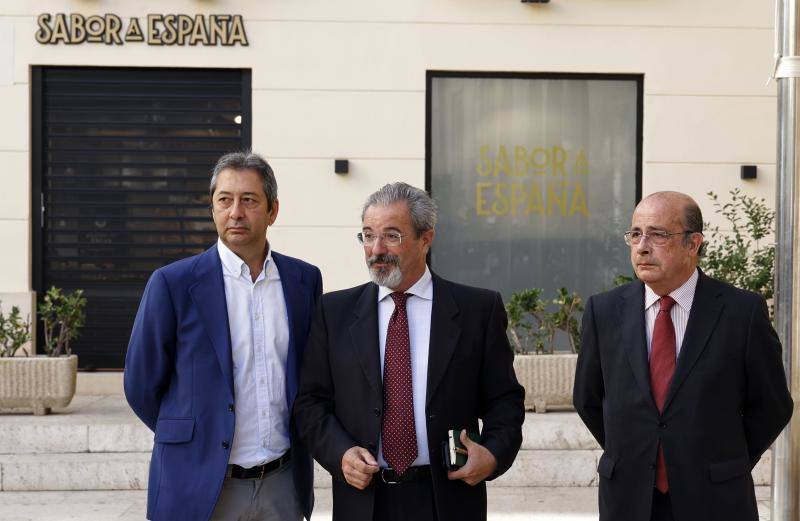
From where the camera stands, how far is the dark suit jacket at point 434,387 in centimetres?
333

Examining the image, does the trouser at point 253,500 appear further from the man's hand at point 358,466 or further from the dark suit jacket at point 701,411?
the dark suit jacket at point 701,411

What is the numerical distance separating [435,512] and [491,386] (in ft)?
1.53

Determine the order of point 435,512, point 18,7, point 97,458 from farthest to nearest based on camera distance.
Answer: point 18,7 < point 97,458 < point 435,512

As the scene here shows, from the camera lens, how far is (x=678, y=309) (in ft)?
11.5

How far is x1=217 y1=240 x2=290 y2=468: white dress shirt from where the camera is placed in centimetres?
352

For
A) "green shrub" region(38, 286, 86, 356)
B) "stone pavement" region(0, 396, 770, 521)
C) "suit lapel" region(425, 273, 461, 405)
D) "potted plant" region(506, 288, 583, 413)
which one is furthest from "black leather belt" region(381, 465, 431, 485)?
"green shrub" region(38, 286, 86, 356)

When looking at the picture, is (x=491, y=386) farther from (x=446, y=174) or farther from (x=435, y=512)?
(x=446, y=174)

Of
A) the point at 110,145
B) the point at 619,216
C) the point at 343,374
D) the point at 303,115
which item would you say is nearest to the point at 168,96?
the point at 110,145

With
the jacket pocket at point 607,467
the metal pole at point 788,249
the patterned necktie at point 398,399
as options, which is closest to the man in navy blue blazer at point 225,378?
the patterned necktie at point 398,399

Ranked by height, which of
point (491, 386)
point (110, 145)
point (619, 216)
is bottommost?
point (491, 386)

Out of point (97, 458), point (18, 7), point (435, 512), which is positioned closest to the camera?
point (435, 512)

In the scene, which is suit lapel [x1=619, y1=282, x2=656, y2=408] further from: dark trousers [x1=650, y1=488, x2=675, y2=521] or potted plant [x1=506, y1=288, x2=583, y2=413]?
potted plant [x1=506, y1=288, x2=583, y2=413]

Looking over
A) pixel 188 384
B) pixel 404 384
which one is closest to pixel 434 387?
pixel 404 384

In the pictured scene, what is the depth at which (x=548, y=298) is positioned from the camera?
32.0ft
